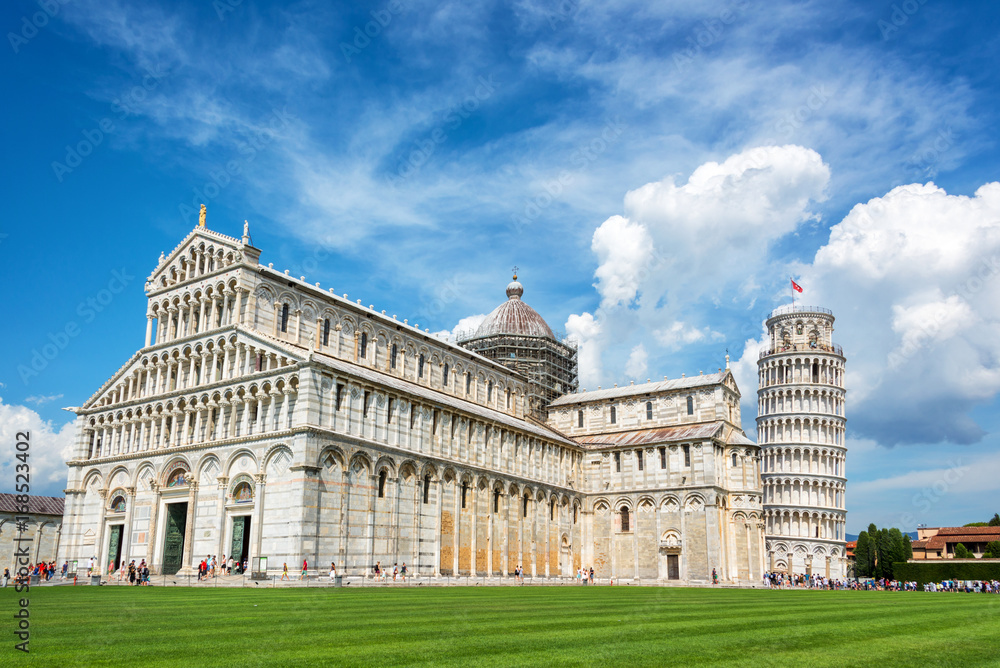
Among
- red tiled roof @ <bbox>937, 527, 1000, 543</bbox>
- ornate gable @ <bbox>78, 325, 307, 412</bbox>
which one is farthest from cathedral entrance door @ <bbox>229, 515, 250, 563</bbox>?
red tiled roof @ <bbox>937, 527, 1000, 543</bbox>

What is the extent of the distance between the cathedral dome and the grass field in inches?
2181

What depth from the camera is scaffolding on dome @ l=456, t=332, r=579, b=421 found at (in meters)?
71.8

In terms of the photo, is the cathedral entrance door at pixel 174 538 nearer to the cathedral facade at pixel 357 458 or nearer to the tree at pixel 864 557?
the cathedral facade at pixel 357 458

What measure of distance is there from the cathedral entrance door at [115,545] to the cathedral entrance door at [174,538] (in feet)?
13.4

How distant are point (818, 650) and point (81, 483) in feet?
159

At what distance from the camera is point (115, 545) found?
150ft

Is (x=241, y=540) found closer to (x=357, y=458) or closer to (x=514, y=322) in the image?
→ (x=357, y=458)

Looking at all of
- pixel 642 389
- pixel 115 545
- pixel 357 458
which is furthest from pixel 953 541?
pixel 115 545

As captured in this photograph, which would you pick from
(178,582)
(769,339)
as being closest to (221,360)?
(178,582)

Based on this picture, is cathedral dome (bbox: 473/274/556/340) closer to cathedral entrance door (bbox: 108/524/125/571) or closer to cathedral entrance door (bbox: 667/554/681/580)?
cathedral entrance door (bbox: 667/554/681/580)

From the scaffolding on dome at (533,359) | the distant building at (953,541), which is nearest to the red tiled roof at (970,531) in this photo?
the distant building at (953,541)

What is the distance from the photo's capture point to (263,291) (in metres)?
45.1

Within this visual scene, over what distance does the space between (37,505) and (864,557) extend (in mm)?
Answer: 87833

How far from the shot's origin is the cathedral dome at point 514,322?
247ft
